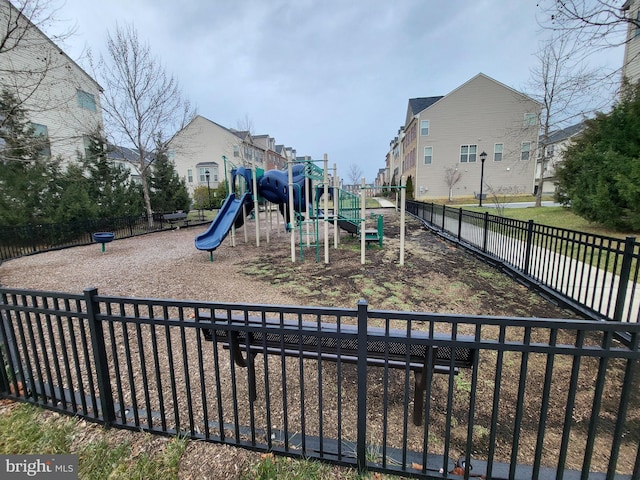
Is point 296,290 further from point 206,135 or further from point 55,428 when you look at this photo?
point 206,135

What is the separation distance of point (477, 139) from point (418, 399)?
3375cm

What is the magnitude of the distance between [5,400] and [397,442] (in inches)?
140

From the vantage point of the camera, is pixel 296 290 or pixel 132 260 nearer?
pixel 296 290

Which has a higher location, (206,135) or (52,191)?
(206,135)

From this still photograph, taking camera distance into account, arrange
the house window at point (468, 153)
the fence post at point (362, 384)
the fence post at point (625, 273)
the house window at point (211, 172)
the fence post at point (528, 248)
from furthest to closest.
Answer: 1. the house window at point (211, 172)
2. the house window at point (468, 153)
3. the fence post at point (528, 248)
4. the fence post at point (625, 273)
5. the fence post at point (362, 384)

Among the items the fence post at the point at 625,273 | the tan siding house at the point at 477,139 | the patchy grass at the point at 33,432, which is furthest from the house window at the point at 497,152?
the patchy grass at the point at 33,432

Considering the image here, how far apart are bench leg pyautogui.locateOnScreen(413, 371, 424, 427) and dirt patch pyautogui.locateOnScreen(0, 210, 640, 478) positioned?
0.10 metres

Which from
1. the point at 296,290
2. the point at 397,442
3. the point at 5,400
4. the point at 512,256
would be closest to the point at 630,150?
the point at 512,256

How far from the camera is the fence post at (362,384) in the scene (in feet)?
5.95

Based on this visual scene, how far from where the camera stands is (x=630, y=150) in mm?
9211

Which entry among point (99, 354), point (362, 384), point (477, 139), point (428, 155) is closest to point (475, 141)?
point (477, 139)

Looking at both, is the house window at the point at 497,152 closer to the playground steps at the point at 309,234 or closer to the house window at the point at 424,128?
the house window at the point at 424,128

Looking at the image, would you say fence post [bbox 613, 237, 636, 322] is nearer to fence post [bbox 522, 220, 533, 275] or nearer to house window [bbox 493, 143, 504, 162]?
fence post [bbox 522, 220, 533, 275]

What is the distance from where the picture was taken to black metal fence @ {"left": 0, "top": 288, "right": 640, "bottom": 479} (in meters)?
1.69
